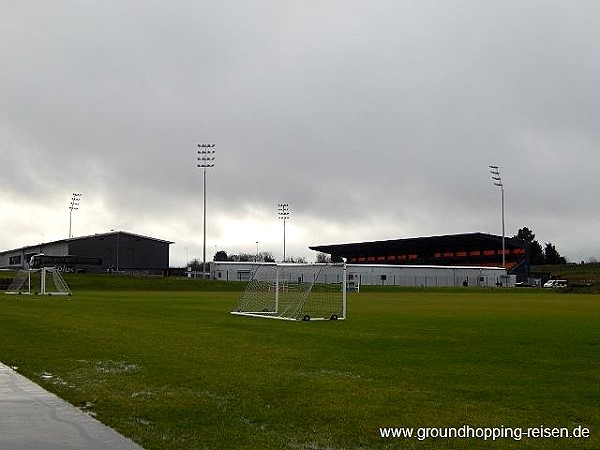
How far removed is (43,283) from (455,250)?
351ft

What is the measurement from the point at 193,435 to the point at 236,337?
13.6 meters

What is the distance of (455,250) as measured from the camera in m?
157

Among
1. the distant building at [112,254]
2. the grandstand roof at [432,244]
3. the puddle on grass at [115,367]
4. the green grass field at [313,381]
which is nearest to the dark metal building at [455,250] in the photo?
the grandstand roof at [432,244]

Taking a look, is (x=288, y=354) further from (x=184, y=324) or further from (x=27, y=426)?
(x=184, y=324)

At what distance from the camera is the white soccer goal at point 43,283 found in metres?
67.8

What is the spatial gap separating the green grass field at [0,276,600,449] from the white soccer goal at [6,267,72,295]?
44.9m

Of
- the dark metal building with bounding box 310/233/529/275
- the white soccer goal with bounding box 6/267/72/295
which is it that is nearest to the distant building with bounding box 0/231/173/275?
the dark metal building with bounding box 310/233/529/275

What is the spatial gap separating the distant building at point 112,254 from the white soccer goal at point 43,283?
5117cm

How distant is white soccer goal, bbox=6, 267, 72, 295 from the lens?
222 feet

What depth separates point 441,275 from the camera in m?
134

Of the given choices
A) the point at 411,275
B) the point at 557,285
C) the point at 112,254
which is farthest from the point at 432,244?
the point at 112,254

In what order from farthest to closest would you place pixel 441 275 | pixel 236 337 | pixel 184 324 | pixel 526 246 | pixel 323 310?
1. pixel 526 246
2. pixel 441 275
3. pixel 323 310
4. pixel 184 324
5. pixel 236 337

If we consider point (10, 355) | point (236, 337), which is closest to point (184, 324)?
point (236, 337)

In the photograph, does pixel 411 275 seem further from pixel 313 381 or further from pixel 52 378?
pixel 52 378
